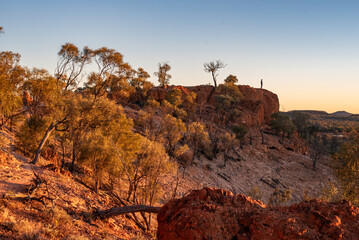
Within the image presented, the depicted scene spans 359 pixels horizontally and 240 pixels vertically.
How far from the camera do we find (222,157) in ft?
97.0

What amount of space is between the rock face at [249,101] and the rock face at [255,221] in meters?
40.1

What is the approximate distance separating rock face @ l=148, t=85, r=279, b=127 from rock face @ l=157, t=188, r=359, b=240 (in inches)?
1580

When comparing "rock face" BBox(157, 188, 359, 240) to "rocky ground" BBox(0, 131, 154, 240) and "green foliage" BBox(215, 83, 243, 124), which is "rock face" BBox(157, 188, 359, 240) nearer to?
"rocky ground" BBox(0, 131, 154, 240)

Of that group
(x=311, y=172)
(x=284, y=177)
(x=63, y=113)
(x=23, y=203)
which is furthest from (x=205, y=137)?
(x=23, y=203)

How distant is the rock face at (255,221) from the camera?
3.53 meters

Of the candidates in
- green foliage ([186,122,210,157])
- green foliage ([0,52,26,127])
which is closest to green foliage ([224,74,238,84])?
green foliage ([186,122,210,157])

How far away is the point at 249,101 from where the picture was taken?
51656 millimetres

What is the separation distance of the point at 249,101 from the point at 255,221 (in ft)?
167

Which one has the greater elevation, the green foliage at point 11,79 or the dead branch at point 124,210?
the green foliage at point 11,79

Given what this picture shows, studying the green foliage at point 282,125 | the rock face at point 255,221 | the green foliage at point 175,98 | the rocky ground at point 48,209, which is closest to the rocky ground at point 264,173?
the green foliage at point 282,125

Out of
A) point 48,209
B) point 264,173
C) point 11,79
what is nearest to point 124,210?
point 48,209

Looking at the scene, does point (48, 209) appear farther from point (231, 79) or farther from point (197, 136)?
point (231, 79)

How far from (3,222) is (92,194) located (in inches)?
245

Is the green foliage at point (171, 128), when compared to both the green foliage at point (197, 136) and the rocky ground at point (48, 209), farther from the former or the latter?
the rocky ground at point (48, 209)
